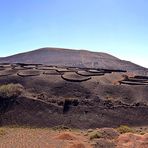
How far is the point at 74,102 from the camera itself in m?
51.3

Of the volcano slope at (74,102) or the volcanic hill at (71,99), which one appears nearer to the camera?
the volcano slope at (74,102)

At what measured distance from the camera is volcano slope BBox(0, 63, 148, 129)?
153ft

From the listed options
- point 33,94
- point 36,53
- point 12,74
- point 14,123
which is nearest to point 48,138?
point 14,123

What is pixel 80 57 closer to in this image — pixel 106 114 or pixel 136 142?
pixel 106 114

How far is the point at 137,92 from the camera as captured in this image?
2235 inches

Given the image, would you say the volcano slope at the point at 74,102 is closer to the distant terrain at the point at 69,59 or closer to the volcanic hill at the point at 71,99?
the volcanic hill at the point at 71,99

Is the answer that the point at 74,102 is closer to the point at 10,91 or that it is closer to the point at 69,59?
the point at 10,91

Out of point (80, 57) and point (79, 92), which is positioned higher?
point (80, 57)

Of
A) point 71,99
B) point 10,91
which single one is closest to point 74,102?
point 71,99

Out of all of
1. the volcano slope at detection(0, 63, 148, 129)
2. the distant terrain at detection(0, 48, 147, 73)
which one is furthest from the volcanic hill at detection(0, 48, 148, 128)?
the distant terrain at detection(0, 48, 147, 73)

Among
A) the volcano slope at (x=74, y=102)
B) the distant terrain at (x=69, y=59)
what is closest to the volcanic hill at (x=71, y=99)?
the volcano slope at (x=74, y=102)

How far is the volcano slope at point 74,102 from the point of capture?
4666cm

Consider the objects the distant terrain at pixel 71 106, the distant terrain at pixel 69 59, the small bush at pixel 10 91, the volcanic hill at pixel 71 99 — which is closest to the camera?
the distant terrain at pixel 71 106

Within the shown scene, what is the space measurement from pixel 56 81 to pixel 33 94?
6657 mm
